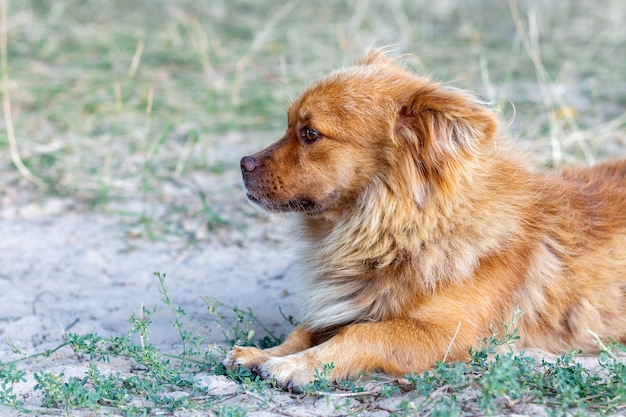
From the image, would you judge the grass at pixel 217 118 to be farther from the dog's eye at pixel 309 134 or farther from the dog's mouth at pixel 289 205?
the dog's eye at pixel 309 134

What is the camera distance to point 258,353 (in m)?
3.31

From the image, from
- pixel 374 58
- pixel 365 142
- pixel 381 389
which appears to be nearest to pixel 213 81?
pixel 374 58

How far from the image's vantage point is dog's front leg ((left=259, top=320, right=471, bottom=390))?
3135 millimetres

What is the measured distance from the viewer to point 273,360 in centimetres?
319

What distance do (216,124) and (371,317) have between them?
13.0 feet

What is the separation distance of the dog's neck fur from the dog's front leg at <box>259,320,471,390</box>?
18cm

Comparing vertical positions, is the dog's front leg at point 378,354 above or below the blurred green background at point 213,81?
below

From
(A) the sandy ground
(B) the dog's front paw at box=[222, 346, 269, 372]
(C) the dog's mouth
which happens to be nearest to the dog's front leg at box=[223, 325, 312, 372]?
(B) the dog's front paw at box=[222, 346, 269, 372]

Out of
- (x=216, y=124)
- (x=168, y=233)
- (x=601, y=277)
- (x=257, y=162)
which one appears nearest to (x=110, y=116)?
(x=216, y=124)

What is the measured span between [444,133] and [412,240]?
48 centimetres

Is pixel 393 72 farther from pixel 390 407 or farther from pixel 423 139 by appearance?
pixel 390 407

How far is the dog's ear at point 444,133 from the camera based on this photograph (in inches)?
126

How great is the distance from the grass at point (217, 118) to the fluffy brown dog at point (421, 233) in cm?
17

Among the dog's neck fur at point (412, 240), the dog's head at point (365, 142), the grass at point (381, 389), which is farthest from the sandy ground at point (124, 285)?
the dog's head at point (365, 142)
